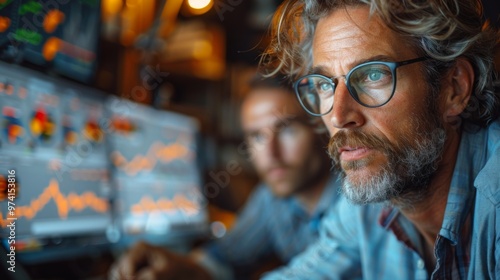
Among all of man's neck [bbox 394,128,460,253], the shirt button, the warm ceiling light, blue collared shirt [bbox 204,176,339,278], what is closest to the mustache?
man's neck [bbox 394,128,460,253]

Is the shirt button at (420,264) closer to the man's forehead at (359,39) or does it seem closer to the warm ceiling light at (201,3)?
the man's forehead at (359,39)

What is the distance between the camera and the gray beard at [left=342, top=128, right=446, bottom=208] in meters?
0.65

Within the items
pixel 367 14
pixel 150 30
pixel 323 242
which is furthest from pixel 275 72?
pixel 150 30

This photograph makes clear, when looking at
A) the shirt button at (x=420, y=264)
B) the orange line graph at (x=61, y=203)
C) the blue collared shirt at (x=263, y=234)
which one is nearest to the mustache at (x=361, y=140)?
the shirt button at (x=420, y=264)

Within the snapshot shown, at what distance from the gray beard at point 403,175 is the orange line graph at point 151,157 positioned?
2.63ft

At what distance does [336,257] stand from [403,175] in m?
0.35

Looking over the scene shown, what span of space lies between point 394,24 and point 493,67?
0.16 meters

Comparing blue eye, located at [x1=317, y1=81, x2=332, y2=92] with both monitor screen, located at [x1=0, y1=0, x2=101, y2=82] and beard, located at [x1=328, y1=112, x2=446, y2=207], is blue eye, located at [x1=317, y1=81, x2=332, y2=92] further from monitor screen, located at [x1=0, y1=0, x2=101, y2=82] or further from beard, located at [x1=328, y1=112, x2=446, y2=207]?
monitor screen, located at [x1=0, y1=0, x2=101, y2=82]

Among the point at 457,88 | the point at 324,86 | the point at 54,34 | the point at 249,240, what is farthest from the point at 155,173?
the point at 457,88

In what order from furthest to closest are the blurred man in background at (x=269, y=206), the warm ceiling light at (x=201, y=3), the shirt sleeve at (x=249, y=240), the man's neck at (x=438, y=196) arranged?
1. the shirt sleeve at (x=249, y=240)
2. the blurred man in background at (x=269, y=206)
3. the warm ceiling light at (x=201, y=3)
4. the man's neck at (x=438, y=196)

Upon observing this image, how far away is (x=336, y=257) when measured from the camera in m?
0.95

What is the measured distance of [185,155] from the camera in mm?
1617

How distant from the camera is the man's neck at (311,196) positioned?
1.29 meters

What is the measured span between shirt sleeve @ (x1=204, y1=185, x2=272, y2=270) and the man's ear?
1.00 meters
